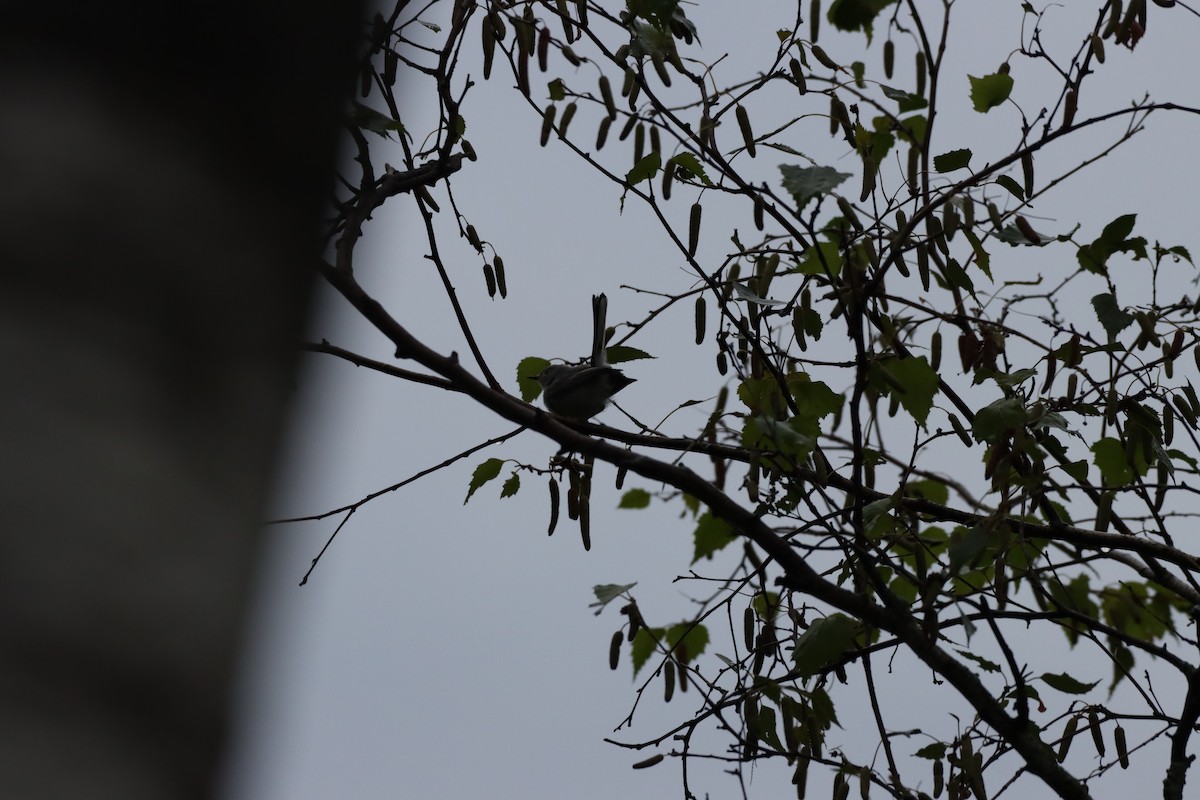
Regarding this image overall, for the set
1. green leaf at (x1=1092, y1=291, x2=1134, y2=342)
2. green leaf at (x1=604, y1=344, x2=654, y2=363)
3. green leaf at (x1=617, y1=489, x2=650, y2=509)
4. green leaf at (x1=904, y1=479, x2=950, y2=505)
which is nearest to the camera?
green leaf at (x1=1092, y1=291, x2=1134, y2=342)

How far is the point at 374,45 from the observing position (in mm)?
3533

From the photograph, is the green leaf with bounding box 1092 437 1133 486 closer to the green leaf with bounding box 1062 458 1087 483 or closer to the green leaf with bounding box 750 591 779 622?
the green leaf with bounding box 1062 458 1087 483

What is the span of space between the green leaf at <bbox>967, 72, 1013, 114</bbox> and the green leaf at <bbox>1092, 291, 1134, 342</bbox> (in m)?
0.81

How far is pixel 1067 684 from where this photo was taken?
13.0ft

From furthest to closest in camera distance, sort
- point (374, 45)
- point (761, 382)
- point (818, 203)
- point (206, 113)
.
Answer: point (761, 382), point (374, 45), point (818, 203), point (206, 113)

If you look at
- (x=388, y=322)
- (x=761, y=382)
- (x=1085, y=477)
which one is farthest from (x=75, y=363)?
(x=1085, y=477)

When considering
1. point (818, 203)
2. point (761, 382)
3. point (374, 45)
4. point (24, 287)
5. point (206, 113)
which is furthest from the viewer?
point (761, 382)

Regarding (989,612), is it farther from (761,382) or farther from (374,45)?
(374,45)

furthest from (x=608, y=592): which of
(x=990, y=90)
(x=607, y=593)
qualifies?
(x=990, y=90)

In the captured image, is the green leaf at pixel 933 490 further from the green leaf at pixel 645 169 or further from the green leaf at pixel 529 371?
the green leaf at pixel 645 169

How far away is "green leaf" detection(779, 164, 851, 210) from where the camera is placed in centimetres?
313

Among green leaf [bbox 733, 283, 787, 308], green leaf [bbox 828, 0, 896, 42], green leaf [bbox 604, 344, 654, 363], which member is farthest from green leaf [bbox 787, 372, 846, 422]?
green leaf [bbox 828, 0, 896, 42]

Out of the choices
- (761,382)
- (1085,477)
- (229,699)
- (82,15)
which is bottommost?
(229,699)

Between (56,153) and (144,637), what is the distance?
1.40ft
